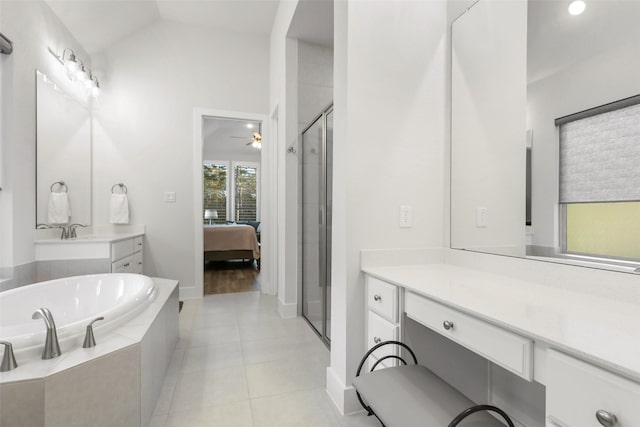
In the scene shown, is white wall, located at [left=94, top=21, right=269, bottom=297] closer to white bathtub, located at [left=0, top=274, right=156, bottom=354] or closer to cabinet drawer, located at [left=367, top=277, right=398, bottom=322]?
white bathtub, located at [left=0, top=274, right=156, bottom=354]

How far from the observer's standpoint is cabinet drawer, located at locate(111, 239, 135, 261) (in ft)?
8.78

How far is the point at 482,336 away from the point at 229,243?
4755mm

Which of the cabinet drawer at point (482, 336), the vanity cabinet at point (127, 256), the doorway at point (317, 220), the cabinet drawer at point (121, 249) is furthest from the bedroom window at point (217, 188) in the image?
the cabinet drawer at point (482, 336)

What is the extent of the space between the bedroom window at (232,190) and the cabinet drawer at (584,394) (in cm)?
766

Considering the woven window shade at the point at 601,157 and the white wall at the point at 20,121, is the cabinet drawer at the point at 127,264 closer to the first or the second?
the white wall at the point at 20,121

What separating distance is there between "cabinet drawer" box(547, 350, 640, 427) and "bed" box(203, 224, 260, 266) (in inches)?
194

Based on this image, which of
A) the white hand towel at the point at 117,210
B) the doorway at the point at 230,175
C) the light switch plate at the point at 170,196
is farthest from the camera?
the doorway at the point at 230,175

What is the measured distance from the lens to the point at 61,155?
276 centimetres

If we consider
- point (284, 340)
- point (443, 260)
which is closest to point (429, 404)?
point (443, 260)

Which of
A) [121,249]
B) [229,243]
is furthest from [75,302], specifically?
[229,243]

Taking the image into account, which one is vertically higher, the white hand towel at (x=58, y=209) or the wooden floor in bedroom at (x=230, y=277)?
the white hand towel at (x=58, y=209)

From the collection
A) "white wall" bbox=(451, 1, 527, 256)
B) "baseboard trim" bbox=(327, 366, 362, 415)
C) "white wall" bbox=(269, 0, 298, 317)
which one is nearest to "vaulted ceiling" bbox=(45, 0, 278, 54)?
"white wall" bbox=(269, 0, 298, 317)

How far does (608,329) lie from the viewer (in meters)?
0.76

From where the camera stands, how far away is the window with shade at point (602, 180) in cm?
101
